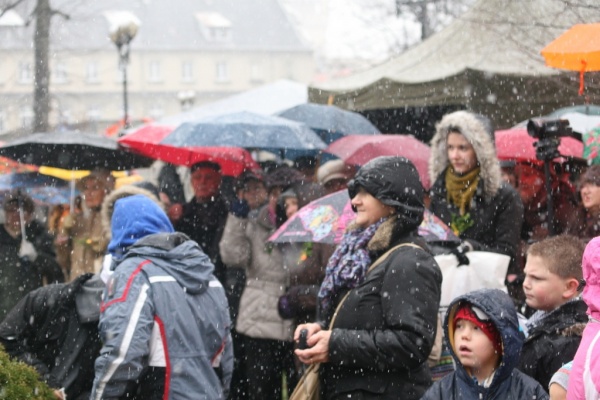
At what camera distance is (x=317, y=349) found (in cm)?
478

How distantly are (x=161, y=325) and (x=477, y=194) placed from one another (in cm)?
271

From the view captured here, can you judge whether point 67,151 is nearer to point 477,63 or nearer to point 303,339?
point 477,63

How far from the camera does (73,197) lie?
33.6ft

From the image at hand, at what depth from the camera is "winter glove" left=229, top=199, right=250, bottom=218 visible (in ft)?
27.4

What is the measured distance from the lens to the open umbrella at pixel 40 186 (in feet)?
32.0

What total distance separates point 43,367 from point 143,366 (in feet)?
2.12

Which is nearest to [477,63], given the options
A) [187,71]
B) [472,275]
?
[472,275]

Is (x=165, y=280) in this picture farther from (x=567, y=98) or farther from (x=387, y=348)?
(x=567, y=98)

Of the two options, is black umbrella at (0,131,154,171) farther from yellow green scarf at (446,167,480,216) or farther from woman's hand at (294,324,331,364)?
woman's hand at (294,324,331,364)

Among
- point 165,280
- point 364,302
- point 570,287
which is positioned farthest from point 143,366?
point 570,287

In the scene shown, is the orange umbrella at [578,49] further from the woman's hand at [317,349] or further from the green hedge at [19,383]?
the green hedge at [19,383]

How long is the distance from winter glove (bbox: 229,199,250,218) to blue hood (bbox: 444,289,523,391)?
→ 4027 mm

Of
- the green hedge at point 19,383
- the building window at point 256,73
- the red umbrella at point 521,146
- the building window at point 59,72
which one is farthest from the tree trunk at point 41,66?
the building window at point 256,73

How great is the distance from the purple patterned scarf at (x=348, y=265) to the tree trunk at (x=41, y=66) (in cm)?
1753
